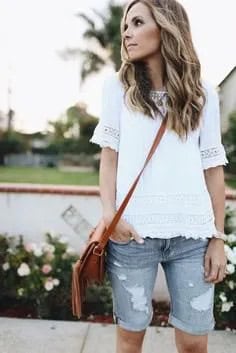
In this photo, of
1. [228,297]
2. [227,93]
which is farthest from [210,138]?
[227,93]

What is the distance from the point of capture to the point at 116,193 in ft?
5.02

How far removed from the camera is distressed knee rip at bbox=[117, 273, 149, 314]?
5.01 feet

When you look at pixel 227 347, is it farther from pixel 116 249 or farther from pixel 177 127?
pixel 177 127

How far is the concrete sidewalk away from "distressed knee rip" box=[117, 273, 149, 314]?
4.15 feet

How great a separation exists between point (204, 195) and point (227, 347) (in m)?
1.60

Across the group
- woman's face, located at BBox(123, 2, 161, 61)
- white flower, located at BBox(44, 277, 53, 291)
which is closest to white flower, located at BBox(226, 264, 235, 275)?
white flower, located at BBox(44, 277, 53, 291)

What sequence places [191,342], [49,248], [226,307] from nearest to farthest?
[191,342], [226,307], [49,248]

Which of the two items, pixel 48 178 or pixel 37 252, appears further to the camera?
pixel 48 178

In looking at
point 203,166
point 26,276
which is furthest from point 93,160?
point 203,166

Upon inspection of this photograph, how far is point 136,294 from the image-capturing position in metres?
1.53

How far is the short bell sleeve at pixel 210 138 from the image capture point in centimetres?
155

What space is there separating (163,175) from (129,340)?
0.56m

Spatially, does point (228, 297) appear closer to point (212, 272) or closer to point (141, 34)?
point (212, 272)

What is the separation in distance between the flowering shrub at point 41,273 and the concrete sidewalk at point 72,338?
0.53 ft
